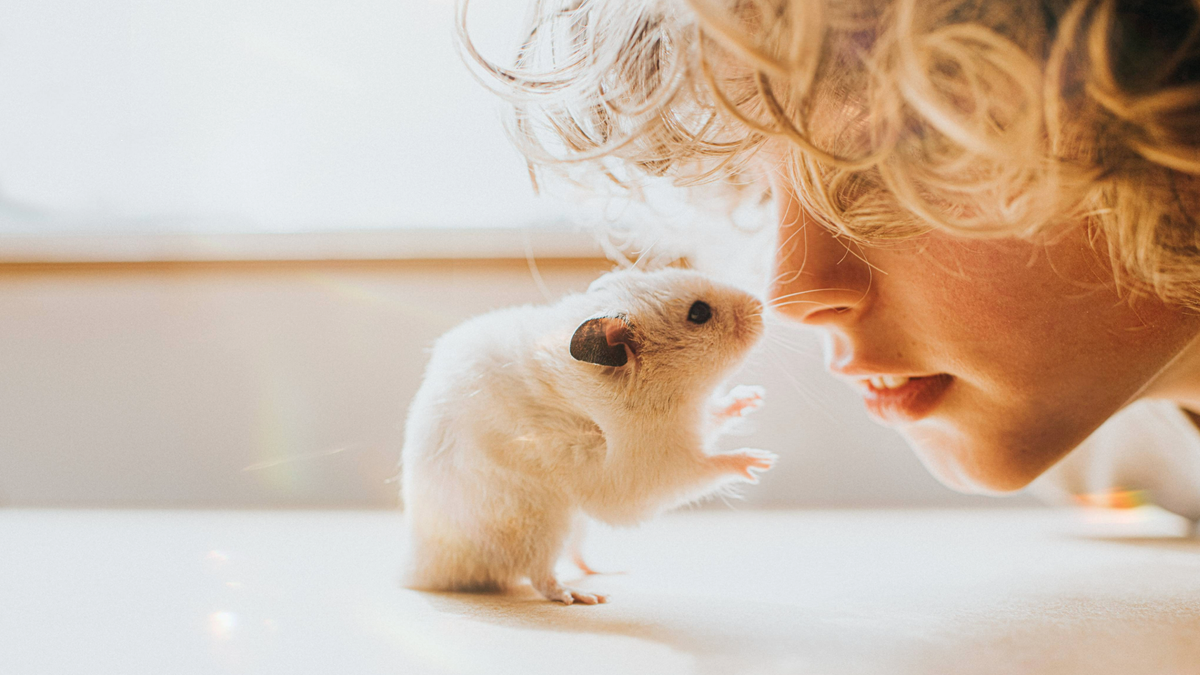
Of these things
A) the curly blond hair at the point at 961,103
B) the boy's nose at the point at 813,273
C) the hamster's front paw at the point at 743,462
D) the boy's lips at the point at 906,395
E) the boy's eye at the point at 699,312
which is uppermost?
the curly blond hair at the point at 961,103

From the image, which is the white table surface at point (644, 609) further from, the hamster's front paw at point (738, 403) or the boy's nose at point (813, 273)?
the boy's nose at point (813, 273)

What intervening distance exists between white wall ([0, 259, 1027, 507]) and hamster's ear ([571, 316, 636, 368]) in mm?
1026

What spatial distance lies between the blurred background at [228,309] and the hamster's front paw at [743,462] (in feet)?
2.94

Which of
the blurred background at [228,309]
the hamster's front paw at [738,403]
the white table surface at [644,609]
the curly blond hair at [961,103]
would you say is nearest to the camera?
the curly blond hair at [961,103]

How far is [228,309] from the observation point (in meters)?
1.98

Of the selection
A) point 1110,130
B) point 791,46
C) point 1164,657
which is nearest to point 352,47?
point 791,46

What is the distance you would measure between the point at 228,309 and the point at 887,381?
1.63 meters

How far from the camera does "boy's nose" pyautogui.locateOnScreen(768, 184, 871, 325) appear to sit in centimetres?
88

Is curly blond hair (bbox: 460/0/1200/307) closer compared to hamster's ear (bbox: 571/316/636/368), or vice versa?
curly blond hair (bbox: 460/0/1200/307)

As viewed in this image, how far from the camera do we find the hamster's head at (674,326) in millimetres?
925

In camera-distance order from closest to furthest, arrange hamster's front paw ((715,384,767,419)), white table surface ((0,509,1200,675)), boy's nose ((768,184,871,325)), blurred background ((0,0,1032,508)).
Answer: white table surface ((0,509,1200,675))
boy's nose ((768,184,871,325))
hamster's front paw ((715,384,767,419))
blurred background ((0,0,1032,508))

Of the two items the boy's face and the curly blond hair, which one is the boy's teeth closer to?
the boy's face

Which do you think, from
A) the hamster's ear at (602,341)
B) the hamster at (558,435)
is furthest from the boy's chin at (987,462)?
the hamster's ear at (602,341)

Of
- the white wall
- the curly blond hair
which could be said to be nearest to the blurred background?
the white wall
